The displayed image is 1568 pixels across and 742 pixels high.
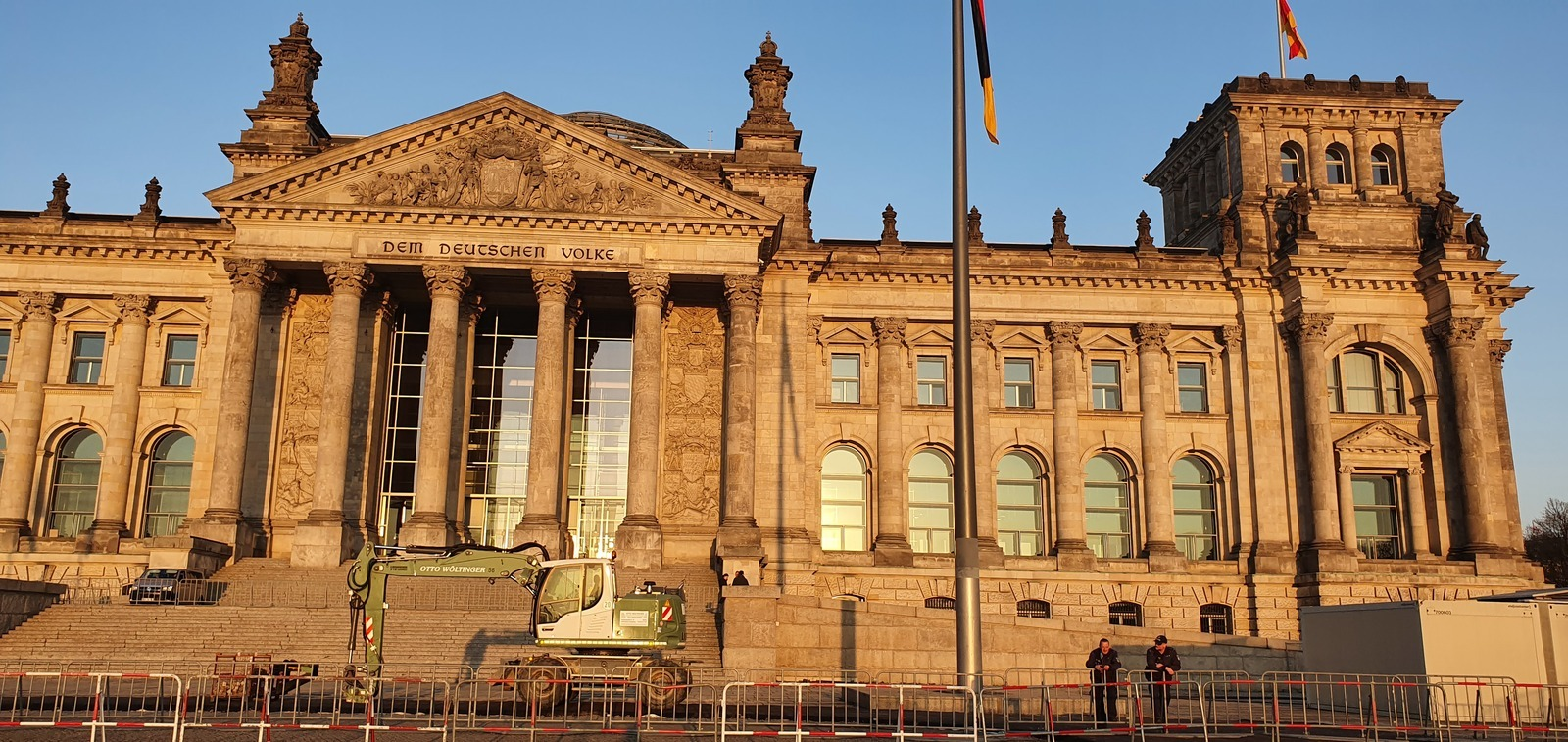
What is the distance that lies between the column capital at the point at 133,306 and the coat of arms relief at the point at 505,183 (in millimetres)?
10558

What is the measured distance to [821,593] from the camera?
45969mm

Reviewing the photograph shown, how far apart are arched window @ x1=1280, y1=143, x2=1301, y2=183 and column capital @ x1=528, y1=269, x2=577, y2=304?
28826 millimetres

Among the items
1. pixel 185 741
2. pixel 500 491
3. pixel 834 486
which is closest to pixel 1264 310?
pixel 834 486

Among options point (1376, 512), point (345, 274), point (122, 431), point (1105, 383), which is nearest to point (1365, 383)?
point (1376, 512)

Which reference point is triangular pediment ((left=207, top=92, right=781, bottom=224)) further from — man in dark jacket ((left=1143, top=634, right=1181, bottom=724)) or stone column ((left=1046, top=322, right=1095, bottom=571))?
man in dark jacket ((left=1143, top=634, right=1181, bottom=724))

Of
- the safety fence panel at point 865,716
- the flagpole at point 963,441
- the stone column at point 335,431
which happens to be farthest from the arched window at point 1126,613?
the flagpole at point 963,441

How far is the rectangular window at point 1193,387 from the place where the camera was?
165ft

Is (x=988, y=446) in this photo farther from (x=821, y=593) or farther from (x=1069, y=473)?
(x=821, y=593)

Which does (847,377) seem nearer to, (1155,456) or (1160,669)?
(1155,456)

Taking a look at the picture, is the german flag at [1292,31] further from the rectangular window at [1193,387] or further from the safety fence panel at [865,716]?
the safety fence panel at [865,716]

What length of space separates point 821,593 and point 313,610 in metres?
17.6

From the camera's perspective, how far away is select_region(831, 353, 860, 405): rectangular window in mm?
49619

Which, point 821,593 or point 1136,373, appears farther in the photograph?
point 1136,373

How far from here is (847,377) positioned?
163ft
